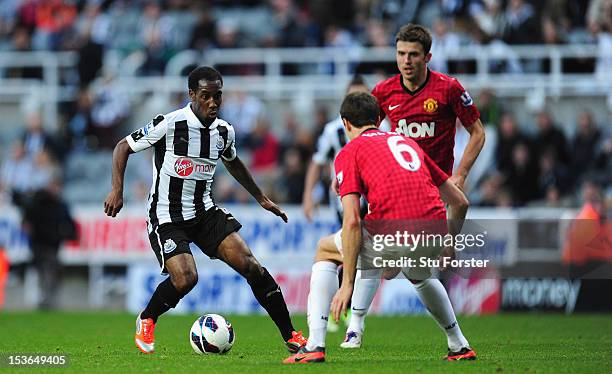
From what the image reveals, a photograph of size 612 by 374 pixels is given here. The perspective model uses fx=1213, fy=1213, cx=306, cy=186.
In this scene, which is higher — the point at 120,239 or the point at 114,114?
the point at 114,114

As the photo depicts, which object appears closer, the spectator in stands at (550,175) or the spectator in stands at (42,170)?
the spectator in stands at (550,175)

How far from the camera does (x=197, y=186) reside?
9.73 m

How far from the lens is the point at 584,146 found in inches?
726

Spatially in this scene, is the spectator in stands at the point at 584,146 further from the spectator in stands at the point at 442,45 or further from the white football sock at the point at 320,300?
the white football sock at the point at 320,300

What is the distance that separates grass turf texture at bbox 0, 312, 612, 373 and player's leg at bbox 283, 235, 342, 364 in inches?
5.8

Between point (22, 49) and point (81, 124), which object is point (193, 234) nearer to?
point (81, 124)

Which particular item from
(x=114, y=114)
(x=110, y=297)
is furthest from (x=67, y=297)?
(x=114, y=114)

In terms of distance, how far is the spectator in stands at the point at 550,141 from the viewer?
60.6 ft

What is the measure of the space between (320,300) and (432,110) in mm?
2442

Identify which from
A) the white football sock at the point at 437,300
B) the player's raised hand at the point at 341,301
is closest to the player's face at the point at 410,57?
the white football sock at the point at 437,300

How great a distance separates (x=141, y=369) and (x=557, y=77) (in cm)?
1286

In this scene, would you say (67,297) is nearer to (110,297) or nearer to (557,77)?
(110,297)

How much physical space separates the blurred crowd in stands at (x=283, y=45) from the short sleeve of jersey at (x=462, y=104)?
7.84 metres

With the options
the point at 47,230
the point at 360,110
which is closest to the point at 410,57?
the point at 360,110
